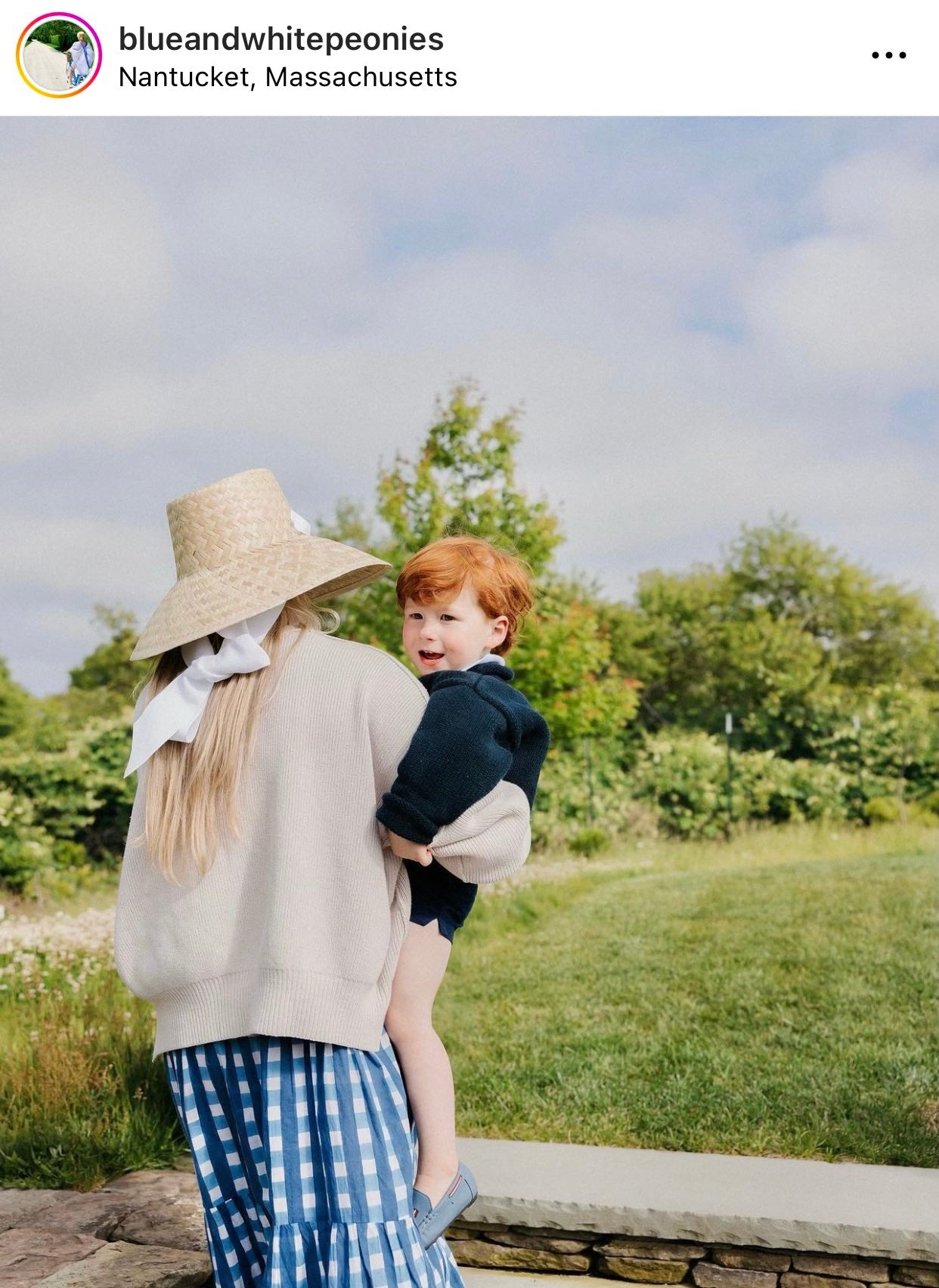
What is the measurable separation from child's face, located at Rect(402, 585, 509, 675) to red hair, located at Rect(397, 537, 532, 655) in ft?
0.05

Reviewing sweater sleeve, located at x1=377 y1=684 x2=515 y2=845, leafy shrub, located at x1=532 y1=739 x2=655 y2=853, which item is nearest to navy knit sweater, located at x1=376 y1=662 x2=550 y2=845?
sweater sleeve, located at x1=377 y1=684 x2=515 y2=845

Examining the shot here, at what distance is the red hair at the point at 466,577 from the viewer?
6.87 ft

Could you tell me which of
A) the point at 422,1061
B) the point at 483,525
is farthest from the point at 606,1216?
the point at 483,525

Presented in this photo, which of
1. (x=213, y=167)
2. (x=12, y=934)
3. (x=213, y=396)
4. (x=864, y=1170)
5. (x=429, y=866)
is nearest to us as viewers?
(x=429, y=866)

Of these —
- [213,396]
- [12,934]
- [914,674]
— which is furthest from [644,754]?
[12,934]

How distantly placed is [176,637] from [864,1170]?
2529mm

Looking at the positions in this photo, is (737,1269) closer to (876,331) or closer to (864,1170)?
(864,1170)

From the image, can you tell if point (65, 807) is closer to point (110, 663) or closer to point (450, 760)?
point (110, 663)

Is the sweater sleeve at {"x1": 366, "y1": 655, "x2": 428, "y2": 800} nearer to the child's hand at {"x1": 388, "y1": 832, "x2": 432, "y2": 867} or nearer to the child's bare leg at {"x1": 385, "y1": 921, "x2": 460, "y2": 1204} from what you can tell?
the child's hand at {"x1": 388, "y1": 832, "x2": 432, "y2": 867}

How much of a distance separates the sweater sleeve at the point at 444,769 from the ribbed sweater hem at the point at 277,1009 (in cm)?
26

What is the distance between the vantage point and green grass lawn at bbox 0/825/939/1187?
3.64 metres
